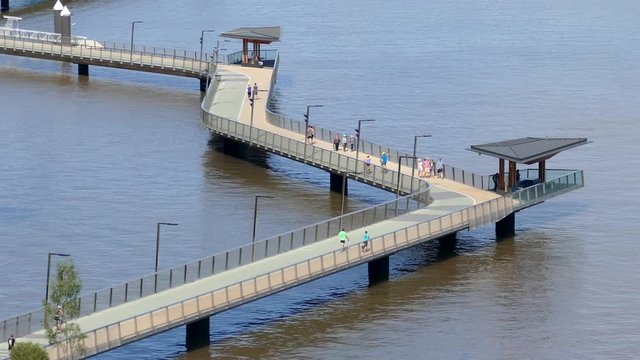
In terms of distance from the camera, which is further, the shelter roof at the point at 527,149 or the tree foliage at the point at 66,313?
the shelter roof at the point at 527,149

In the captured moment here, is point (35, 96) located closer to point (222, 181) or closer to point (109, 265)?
point (222, 181)

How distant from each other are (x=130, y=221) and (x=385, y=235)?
18.9m

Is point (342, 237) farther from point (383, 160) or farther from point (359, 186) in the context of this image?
point (359, 186)

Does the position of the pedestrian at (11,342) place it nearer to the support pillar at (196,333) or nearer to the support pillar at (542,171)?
the support pillar at (196,333)

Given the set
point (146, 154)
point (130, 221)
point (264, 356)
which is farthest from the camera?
point (146, 154)

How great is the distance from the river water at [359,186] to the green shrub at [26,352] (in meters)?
8.67

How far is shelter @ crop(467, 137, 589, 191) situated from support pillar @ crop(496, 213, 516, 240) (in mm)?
1900

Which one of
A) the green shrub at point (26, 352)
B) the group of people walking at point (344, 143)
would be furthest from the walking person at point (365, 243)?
the group of people walking at point (344, 143)

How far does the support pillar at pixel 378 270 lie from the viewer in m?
94.5

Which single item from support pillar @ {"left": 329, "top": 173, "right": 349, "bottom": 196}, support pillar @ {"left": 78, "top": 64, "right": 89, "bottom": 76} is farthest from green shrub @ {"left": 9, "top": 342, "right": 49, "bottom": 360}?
support pillar @ {"left": 78, "top": 64, "right": 89, "bottom": 76}

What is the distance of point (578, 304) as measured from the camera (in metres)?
91.6

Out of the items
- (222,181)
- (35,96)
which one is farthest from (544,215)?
(35,96)

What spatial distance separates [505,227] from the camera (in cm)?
10369

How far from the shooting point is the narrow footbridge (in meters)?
81.4
